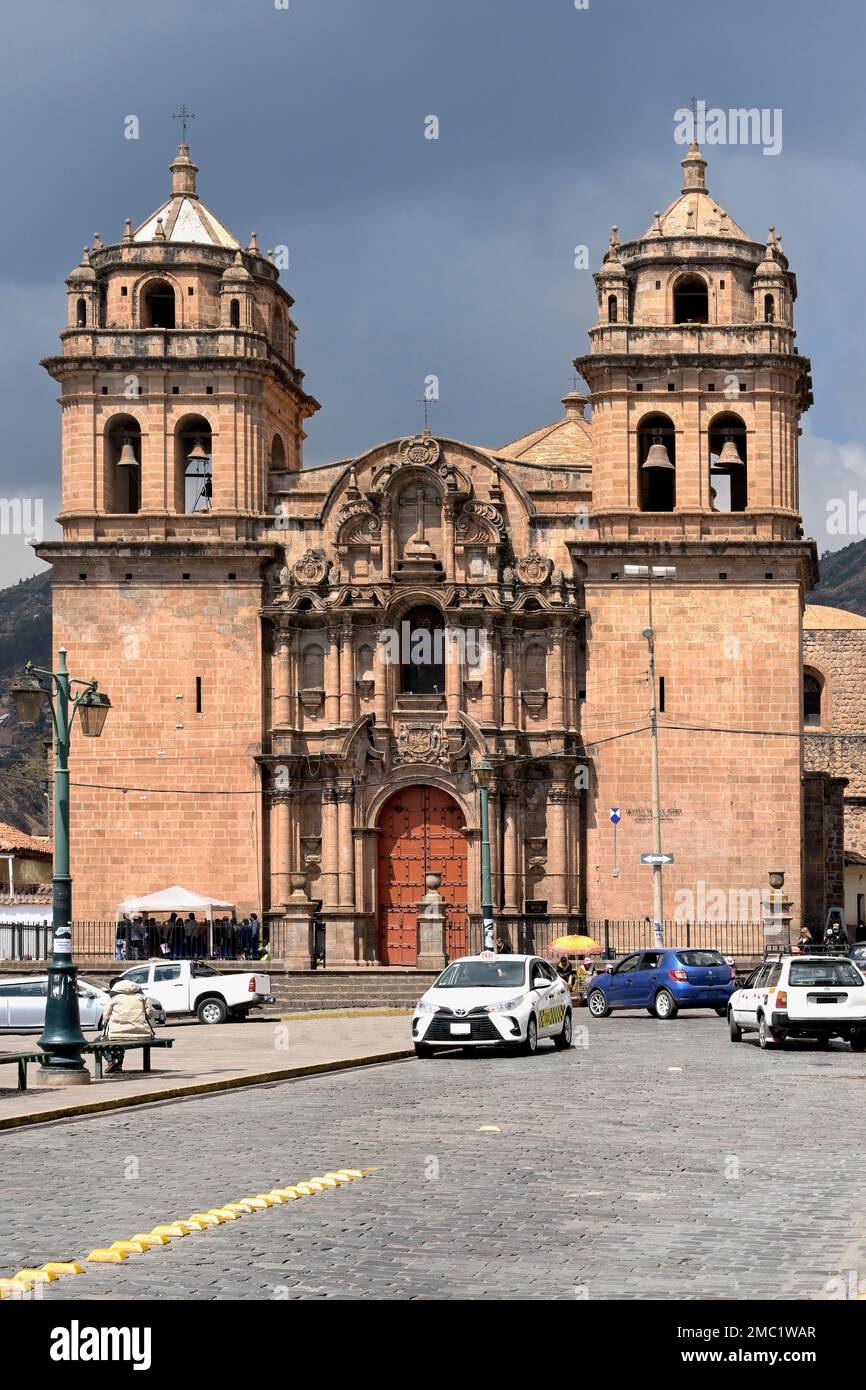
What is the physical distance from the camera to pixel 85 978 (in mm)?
45406

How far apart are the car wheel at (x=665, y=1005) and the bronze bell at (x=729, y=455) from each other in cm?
1666

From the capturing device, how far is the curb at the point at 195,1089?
19.8 meters

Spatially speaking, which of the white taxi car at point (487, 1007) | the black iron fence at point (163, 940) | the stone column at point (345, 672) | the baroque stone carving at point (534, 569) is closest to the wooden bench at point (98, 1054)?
the white taxi car at point (487, 1007)

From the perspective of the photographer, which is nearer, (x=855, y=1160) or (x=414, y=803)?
(x=855, y=1160)

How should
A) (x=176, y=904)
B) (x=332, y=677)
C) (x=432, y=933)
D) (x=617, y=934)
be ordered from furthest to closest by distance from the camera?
(x=332, y=677) < (x=617, y=934) < (x=176, y=904) < (x=432, y=933)

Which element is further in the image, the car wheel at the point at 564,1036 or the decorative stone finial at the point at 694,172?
the decorative stone finial at the point at 694,172

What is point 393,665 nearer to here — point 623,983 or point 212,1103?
point 623,983

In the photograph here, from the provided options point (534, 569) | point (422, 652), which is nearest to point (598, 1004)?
point (422, 652)

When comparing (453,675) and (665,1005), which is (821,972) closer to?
(665,1005)

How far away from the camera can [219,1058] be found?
27.9 m

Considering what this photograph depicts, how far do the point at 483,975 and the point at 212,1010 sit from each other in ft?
42.1

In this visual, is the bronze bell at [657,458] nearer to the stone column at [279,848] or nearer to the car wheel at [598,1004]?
the stone column at [279,848]

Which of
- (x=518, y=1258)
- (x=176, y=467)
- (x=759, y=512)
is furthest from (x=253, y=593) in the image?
(x=518, y=1258)

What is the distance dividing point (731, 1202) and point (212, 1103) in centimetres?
898
